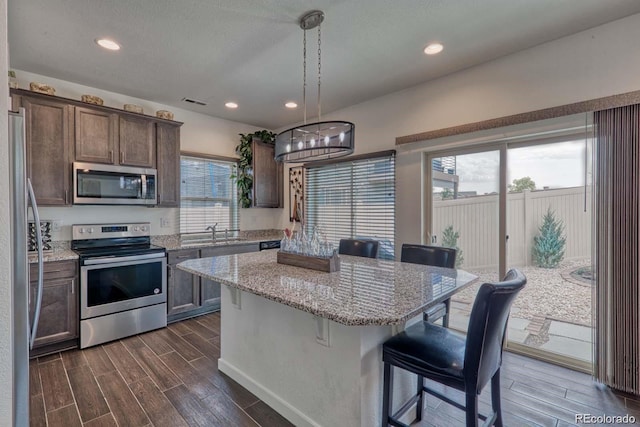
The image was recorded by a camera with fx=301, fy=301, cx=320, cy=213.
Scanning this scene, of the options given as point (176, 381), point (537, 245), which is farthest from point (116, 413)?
point (537, 245)

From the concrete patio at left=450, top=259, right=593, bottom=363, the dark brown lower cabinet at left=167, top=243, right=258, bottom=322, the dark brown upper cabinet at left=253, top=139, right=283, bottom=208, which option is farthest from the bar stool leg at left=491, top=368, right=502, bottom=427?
the dark brown upper cabinet at left=253, top=139, right=283, bottom=208

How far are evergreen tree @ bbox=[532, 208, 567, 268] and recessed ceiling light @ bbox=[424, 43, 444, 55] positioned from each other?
5.75 feet

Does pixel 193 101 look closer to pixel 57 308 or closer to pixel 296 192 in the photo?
pixel 296 192

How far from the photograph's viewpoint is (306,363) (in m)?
1.82

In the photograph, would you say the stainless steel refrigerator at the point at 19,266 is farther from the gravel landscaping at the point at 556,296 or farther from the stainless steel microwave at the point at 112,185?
the gravel landscaping at the point at 556,296

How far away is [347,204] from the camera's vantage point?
424 cm

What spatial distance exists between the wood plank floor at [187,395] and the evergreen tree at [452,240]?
985mm

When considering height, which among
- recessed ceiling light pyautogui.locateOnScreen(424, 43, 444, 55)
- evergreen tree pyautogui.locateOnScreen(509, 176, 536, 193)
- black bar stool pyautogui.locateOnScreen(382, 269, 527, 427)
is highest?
recessed ceiling light pyautogui.locateOnScreen(424, 43, 444, 55)

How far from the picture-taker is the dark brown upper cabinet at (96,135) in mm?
3111

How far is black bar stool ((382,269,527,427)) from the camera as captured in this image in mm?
1312

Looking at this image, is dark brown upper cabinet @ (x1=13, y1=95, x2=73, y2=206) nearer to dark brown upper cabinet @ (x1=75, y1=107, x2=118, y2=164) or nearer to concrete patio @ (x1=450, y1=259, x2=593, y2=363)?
dark brown upper cabinet @ (x1=75, y1=107, x2=118, y2=164)

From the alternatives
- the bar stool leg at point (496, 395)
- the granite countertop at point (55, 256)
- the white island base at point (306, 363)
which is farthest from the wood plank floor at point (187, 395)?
the granite countertop at point (55, 256)

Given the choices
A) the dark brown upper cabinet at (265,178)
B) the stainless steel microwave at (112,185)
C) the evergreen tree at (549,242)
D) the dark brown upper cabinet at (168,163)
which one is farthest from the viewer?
the dark brown upper cabinet at (265,178)

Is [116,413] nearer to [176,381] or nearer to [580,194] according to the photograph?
[176,381]
